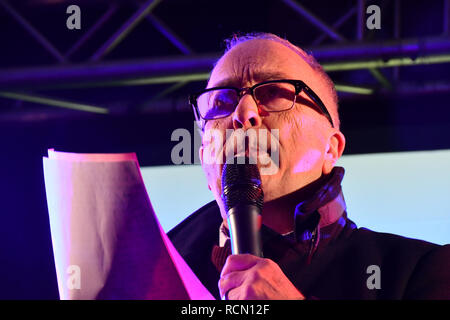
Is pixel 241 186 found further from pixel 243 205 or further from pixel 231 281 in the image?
pixel 231 281

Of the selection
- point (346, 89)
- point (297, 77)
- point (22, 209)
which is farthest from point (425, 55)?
point (22, 209)

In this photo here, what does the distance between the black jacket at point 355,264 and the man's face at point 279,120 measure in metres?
0.08

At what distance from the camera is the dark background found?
7.25 ft

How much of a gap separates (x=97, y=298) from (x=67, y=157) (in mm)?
204

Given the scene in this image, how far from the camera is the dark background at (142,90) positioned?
7.25 ft

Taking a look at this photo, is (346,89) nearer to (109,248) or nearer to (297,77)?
(297,77)

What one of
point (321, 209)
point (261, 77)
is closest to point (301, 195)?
point (321, 209)

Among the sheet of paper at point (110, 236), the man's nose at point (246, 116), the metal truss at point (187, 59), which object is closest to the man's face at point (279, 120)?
the man's nose at point (246, 116)

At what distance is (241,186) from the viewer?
2.39 ft

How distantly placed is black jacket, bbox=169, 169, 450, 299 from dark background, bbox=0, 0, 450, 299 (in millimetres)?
1112

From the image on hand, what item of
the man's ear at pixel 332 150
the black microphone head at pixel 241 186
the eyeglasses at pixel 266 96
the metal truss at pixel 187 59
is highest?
the metal truss at pixel 187 59

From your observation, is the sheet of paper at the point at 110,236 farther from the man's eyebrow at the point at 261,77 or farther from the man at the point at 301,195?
the man's eyebrow at the point at 261,77

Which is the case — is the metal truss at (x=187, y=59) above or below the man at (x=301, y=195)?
above

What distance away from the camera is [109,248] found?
0.68m
